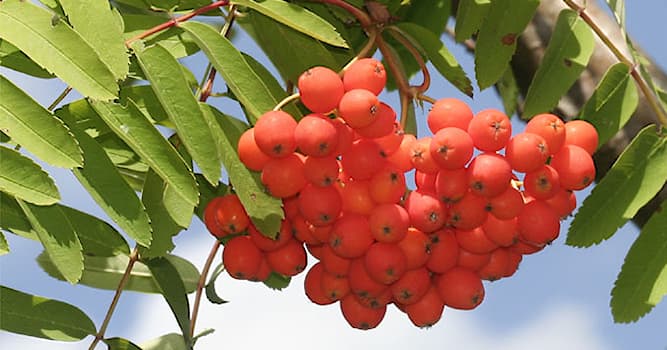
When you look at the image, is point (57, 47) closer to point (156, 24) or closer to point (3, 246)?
point (3, 246)

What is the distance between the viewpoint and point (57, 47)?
81.2 inches

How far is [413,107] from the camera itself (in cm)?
251

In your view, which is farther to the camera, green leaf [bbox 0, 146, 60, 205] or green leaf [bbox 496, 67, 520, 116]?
green leaf [bbox 496, 67, 520, 116]

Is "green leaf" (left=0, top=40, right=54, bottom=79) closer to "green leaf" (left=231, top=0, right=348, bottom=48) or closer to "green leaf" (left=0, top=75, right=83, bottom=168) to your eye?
"green leaf" (left=0, top=75, right=83, bottom=168)

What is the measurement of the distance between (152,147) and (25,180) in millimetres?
235

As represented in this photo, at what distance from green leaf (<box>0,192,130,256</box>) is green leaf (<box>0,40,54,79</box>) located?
0.28 metres

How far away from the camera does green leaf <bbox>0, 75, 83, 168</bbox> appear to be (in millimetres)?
2027

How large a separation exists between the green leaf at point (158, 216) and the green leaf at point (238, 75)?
249 mm

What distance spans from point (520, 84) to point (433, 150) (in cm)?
128

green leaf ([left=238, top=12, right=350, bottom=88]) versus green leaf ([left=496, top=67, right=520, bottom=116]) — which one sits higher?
green leaf ([left=238, top=12, right=350, bottom=88])

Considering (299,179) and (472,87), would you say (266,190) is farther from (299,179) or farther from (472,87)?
(472,87)

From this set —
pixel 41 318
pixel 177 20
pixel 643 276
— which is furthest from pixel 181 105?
pixel 643 276

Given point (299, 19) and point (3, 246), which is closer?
point (3, 246)

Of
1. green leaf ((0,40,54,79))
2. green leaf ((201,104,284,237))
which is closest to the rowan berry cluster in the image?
green leaf ((201,104,284,237))
